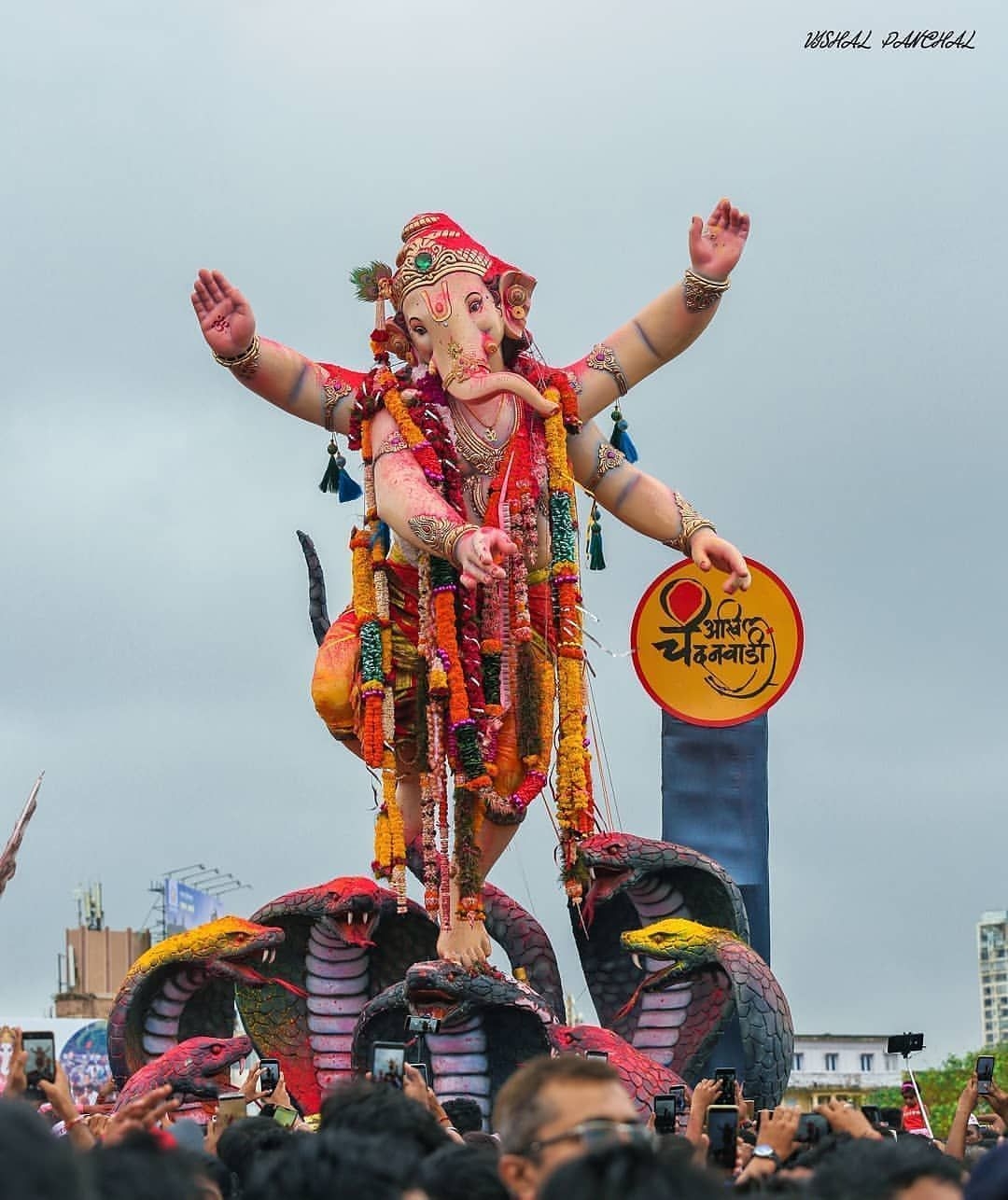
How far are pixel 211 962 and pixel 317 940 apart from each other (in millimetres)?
585

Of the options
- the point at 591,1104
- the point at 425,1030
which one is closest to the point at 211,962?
the point at 425,1030

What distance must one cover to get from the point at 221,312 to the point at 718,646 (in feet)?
11.3

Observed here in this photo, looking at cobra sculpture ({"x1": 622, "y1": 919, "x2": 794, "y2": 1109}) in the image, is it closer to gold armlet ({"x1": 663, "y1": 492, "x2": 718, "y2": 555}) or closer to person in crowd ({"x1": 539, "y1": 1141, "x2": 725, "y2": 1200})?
gold armlet ({"x1": 663, "y1": 492, "x2": 718, "y2": 555})

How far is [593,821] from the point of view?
11336 mm

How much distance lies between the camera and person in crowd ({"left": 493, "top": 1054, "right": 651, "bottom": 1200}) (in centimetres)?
347

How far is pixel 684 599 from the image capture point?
12789 millimetres

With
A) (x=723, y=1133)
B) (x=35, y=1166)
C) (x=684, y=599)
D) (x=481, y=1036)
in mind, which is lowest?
(x=35, y=1166)

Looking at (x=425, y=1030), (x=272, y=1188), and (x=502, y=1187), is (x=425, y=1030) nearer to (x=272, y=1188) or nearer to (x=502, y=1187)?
(x=502, y=1187)

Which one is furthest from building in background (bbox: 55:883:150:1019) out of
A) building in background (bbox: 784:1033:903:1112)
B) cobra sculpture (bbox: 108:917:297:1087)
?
cobra sculpture (bbox: 108:917:297:1087)

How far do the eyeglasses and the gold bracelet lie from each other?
8331 mm

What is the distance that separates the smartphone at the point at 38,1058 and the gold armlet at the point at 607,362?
18.3 ft

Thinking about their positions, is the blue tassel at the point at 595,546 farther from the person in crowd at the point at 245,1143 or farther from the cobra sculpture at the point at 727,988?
the person in crowd at the point at 245,1143

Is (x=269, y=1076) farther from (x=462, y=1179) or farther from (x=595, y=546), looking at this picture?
(x=462, y=1179)

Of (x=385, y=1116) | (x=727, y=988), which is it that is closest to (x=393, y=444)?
(x=727, y=988)
